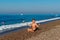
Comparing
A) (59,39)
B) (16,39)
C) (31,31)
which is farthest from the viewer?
(31,31)

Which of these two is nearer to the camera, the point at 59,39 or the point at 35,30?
the point at 59,39

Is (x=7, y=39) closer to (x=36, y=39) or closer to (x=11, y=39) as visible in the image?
(x=11, y=39)

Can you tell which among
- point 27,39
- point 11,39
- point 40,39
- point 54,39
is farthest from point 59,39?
point 11,39

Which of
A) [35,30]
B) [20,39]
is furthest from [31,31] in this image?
[20,39]

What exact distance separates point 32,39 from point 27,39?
1.38 ft

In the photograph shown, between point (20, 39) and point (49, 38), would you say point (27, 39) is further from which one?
point (49, 38)

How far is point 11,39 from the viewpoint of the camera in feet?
53.0

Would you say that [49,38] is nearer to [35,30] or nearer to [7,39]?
[7,39]

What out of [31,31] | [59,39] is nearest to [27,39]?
[59,39]

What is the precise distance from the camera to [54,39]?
15234 mm

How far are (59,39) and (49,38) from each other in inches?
35.9

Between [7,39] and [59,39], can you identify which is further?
[7,39]

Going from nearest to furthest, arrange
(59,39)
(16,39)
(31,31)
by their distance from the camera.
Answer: (59,39) → (16,39) → (31,31)

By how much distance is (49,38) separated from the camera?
15.8 metres
